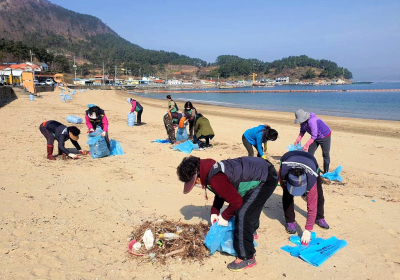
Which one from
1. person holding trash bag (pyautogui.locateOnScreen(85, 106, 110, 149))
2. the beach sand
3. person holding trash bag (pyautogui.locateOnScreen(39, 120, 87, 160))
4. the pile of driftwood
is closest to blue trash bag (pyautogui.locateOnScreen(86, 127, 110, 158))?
person holding trash bag (pyautogui.locateOnScreen(85, 106, 110, 149))

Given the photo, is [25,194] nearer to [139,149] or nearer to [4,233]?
[4,233]

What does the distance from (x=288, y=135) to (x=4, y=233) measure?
1074 centimetres

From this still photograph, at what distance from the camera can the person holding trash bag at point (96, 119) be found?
23.8 ft

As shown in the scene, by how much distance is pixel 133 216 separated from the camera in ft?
14.4

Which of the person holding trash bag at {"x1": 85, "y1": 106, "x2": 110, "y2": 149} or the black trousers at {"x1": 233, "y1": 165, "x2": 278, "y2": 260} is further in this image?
the person holding trash bag at {"x1": 85, "y1": 106, "x2": 110, "y2": 149}

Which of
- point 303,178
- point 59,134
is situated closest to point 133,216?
point 303,178

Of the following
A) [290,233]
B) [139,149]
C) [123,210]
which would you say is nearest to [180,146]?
[139,149]

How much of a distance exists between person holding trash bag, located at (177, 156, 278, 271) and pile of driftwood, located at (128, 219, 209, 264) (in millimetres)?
415

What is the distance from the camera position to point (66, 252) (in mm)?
3389

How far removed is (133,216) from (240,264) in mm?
1887

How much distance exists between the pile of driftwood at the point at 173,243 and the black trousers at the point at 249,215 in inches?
19.8

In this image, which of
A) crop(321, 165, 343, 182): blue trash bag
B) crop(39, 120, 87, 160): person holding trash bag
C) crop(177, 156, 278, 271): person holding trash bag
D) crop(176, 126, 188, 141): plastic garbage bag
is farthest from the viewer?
crop(176, 126, 188, 141): plastic garbage bag

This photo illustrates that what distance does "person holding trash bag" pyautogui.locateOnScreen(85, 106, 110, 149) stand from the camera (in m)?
7.26

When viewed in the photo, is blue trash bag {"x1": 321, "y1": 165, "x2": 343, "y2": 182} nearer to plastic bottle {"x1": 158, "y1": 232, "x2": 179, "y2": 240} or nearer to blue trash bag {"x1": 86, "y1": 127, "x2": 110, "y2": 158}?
plastic bottle {"x1": 158, "y1": 232, "x2": 179, "y2": 240}
